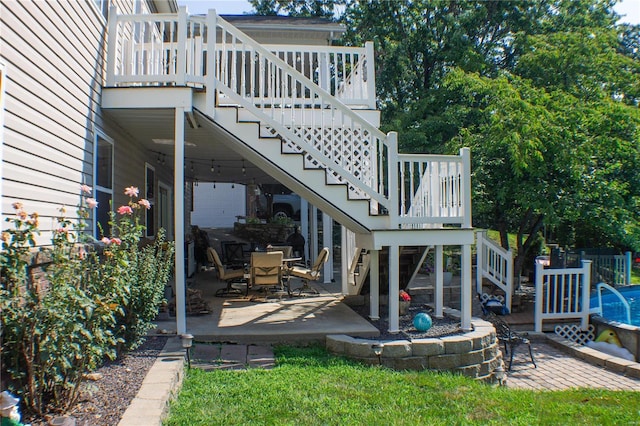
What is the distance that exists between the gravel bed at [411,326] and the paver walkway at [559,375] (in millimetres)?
974

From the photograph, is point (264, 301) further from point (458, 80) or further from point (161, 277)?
point (458, 80)

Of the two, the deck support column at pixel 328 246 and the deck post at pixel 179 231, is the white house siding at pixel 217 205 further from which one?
the deck post at pixel 179 231

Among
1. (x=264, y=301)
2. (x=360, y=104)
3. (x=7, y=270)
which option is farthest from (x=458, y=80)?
(x=7, y=270)

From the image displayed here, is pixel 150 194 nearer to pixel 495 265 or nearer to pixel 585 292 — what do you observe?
pixel 495 265

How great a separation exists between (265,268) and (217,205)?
53.3 ft

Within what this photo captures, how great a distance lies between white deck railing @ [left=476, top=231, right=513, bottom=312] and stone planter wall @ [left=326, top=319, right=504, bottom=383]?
4151 mm

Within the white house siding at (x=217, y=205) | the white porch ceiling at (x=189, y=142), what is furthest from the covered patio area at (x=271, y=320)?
the white house siding at (x=217, y=205)

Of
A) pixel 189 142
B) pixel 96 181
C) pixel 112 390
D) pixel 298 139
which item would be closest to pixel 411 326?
pixel 298 139

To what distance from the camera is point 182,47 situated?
6125 millimetres

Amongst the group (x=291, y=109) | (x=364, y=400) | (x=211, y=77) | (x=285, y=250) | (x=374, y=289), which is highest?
(x=211, y=77)

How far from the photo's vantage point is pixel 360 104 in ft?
26.5

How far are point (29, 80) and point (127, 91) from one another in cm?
212

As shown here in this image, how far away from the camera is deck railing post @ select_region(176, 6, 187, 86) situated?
607cm

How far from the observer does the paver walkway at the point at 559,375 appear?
6180 mm
